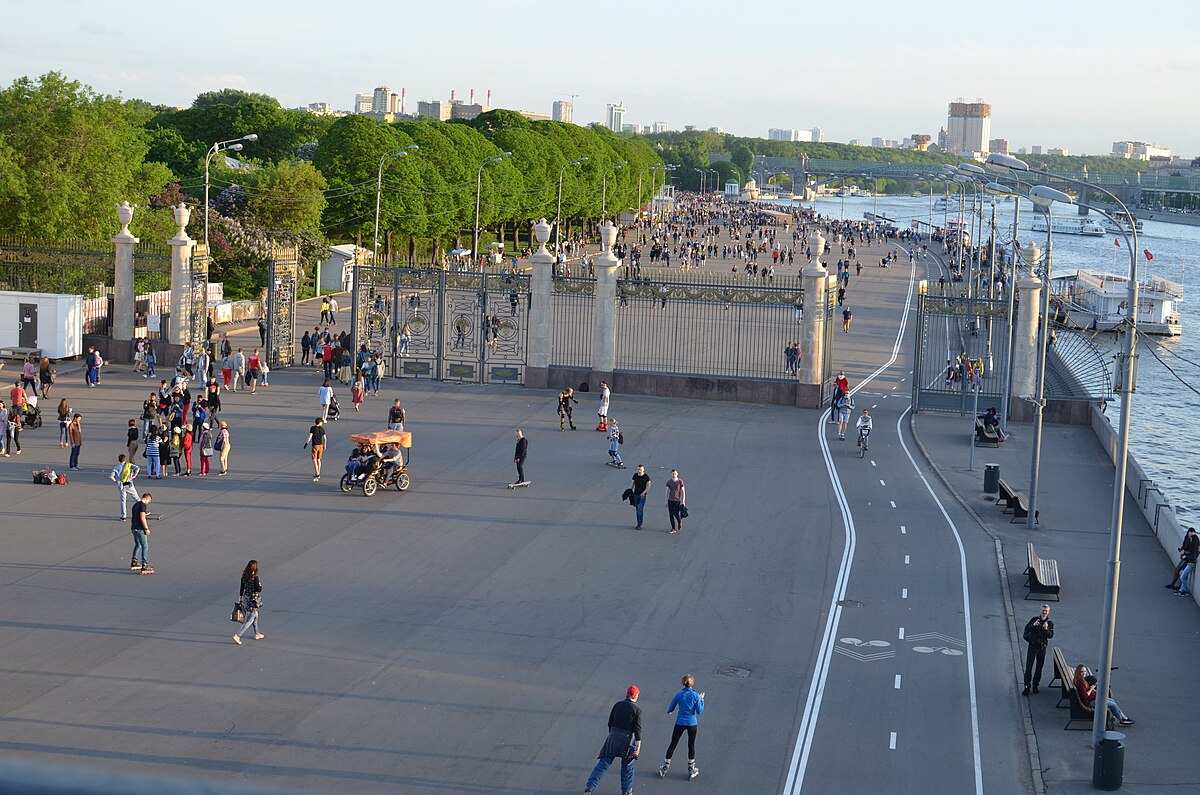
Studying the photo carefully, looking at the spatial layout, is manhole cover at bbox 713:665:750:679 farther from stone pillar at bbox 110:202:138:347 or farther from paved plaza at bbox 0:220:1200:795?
stone pillar at bbox 110:202:138:347

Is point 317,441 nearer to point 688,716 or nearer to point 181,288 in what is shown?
point 688,716

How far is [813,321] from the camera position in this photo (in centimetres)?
4009

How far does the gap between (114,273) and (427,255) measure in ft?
164

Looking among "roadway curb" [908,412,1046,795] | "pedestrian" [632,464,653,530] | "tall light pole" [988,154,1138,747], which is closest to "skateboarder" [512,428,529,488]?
"pedestrian" [632,464,653,530]

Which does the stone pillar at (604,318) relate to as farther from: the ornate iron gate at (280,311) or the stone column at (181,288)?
the stone column at (181,288)

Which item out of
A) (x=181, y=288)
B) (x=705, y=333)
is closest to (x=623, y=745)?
(x=181, y=288)

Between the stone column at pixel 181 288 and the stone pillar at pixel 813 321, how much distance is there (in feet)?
65.2

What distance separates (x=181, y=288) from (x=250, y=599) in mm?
27669

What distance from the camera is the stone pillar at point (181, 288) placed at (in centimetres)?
4300

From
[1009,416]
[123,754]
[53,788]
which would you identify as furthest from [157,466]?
[53,788]

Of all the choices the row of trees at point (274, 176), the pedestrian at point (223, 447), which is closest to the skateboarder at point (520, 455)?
the pedestrian at point (223, 447)

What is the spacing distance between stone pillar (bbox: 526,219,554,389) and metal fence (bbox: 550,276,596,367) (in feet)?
1.57

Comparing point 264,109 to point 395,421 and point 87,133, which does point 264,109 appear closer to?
point 87,133

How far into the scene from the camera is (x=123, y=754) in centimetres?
1399
